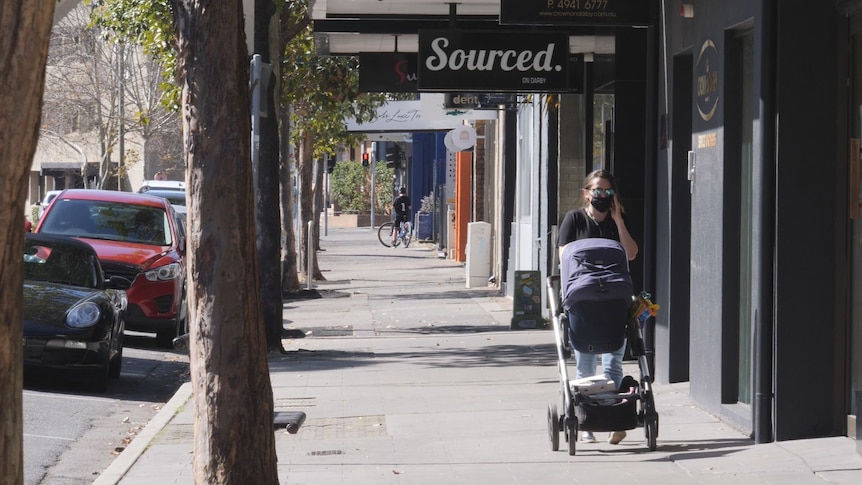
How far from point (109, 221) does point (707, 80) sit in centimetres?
985

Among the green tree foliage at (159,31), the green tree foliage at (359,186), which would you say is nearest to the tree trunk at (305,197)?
the green tree foliage at (159,31)

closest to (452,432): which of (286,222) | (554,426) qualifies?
(554,426)

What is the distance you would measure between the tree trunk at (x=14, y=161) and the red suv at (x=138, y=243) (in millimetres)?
12468

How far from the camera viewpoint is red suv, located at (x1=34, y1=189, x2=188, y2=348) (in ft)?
51.9

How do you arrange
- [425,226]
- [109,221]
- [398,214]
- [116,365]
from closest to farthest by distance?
[116,365] → [109,221] → [398,214] → [425,226]

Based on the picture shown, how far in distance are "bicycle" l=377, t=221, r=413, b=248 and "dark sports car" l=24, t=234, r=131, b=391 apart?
101 feet

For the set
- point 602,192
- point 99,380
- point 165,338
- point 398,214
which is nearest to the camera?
point 602,192

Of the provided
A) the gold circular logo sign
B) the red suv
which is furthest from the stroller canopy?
the red suv

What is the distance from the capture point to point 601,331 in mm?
7855

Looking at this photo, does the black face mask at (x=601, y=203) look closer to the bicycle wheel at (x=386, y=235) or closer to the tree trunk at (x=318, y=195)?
the tree trunk at (x=318, y=195)

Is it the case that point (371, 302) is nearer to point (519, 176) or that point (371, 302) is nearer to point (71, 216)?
point (519, 176)

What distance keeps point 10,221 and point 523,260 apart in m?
18.3

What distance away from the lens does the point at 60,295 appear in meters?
12.2

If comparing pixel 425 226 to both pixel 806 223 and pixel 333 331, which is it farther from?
pixel 806 223
